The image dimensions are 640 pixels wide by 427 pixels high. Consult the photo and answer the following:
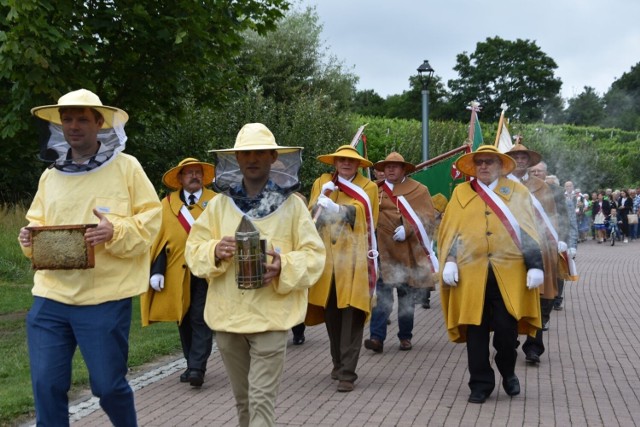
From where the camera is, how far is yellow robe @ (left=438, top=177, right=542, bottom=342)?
7.16m

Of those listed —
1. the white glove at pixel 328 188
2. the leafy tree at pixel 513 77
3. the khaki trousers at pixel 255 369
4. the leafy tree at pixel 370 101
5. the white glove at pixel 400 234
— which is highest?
the leafy tree at pixel 370 101

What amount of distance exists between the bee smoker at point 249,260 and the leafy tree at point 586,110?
38.7 feet

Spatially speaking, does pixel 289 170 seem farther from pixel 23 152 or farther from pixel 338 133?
pixel 338 133

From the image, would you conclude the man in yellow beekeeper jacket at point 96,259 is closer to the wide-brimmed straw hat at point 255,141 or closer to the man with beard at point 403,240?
the wide-brimmed straw hat at point 255,141

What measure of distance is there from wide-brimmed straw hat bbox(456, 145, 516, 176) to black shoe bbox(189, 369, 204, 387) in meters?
2.73

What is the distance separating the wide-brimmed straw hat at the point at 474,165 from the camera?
24.3 ft

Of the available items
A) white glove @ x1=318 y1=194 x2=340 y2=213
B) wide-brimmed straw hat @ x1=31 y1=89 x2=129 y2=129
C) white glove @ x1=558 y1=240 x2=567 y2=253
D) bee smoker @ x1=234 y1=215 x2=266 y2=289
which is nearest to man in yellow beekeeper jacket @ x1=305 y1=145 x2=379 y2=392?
white glove @ x1=318 y1=194 x2=340 y2=213

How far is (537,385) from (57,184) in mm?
4711

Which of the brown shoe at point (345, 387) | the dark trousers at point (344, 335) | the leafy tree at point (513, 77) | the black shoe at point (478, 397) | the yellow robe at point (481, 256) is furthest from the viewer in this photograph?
the leafy tree at point (513, 77)

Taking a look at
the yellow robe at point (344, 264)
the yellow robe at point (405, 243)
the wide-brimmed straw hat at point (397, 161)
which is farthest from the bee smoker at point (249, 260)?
the wide-brimmed straw hat at point (397, 161)

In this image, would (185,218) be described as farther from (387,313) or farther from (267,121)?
(267,121)

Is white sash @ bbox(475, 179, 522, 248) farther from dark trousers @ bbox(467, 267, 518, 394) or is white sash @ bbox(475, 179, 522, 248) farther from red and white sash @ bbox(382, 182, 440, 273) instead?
red and white sash @ bbox(382, 182, 440, 273)

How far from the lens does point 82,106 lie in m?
4.95

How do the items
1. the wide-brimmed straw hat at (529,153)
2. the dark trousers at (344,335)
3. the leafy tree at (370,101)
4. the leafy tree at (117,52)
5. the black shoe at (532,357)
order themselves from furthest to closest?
the leafy tree at (370,101)
the leafy tree at (117,52)
the wide-brimmed straw hat at (529,153)
the black shoe at (532,357)
the dark trousers at (344,335)
